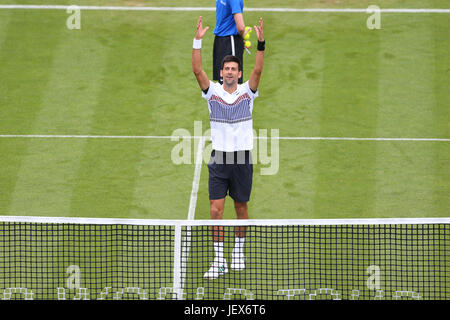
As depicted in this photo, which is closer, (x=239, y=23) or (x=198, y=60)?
(x=198, y=60)

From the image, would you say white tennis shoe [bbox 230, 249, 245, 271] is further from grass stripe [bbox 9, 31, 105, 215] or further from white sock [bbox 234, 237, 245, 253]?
grass stripe [bbox 9, 31, 105, 215]

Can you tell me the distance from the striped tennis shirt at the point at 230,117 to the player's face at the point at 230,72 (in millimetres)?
160

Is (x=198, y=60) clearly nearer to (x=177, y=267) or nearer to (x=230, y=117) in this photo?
(x=230, y=117)

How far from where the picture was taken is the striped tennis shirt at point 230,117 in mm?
11500

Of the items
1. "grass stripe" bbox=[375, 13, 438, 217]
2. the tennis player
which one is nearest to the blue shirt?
"grass stripe" bbox=[375, 13, 438, 217]

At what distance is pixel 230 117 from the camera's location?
11484 millimetres

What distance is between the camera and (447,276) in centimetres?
1151

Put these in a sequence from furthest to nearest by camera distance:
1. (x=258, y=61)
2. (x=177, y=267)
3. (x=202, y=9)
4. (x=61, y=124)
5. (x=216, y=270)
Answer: (x=202, y=9), (x=61, y=124), (x=216, y=270), (x=258, y=61), (x=177, y=267)

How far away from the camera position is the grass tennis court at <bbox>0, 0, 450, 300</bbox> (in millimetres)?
13961

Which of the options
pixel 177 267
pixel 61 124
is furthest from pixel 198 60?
pixel 61 124

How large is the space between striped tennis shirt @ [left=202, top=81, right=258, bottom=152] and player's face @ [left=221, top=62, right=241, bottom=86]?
16 cm

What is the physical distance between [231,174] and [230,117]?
75cm

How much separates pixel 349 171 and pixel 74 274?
5018 mm
